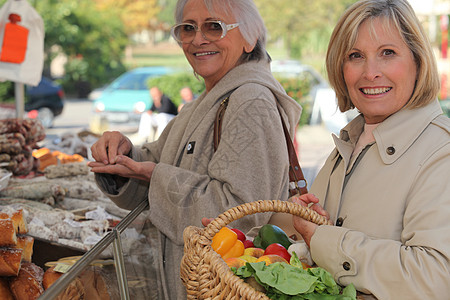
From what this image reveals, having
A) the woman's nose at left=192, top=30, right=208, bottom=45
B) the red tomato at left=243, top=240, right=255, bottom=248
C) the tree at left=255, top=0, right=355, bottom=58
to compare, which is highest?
the tree at left=255, top=0, right=355, bottom=58

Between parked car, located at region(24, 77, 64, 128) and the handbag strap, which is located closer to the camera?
the handbag strap

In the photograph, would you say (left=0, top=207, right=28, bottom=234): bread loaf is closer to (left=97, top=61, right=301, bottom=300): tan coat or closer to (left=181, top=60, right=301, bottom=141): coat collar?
(left=97, top=61, right=301, bottom=300): tan coat

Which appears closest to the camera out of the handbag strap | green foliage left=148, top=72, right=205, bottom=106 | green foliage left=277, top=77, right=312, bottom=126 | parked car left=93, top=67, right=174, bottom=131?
the handbag strap

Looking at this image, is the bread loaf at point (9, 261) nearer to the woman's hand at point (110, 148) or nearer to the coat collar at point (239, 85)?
the woman's hand at point (110, 148)

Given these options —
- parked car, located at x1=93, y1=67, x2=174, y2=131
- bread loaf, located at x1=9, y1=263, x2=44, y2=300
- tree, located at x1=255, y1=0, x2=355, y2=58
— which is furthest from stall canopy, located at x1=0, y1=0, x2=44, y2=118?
tree, located at x1=255, y1=0, x2=355, y2=58

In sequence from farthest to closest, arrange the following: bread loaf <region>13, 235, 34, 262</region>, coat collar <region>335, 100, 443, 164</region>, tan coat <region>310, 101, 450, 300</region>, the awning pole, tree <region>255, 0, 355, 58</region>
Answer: tree <region>255, 0, 355, 58</region>
the awning pole
bread loaf <region>13, 235, 34, 262</region>
coat collar <region>335, 100, 443, 164</region>
tan coat <region>310, 101, 450, 300</region>

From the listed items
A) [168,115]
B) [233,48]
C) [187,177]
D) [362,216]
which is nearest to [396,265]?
[362,216]

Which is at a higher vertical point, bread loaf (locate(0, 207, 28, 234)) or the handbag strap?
the handbag strap

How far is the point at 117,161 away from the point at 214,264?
3.89 feet

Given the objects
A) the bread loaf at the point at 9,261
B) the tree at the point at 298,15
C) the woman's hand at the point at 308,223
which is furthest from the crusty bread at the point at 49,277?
the tree at the point at 298,15

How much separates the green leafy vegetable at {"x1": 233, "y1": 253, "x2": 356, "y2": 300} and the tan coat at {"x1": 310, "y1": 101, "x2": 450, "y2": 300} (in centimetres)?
6

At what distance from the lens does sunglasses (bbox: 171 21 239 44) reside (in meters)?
2.55

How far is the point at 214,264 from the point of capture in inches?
61.2

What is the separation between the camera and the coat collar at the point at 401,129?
5.30 feet
